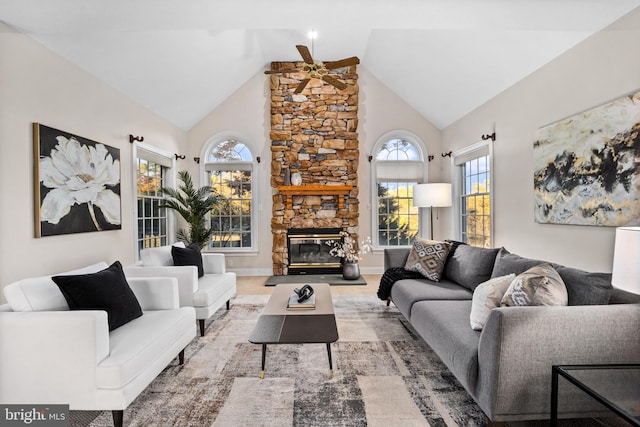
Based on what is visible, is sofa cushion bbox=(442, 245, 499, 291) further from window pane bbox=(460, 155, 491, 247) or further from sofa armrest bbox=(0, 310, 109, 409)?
sofa armrest bbox=(0, 310, 109, 409)

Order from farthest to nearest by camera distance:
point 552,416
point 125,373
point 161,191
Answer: point 161,191
point 125,373
point 552,416

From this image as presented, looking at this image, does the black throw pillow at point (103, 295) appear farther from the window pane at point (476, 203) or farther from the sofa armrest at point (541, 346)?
the window pane at point (476, 203)

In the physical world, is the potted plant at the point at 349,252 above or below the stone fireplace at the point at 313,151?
below

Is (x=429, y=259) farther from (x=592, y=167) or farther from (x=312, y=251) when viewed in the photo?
(x=312, y=251)

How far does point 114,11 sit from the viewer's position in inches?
94.3

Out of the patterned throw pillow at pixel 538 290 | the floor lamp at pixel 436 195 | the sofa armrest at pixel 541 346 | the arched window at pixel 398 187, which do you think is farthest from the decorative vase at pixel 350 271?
the sofa armrest at pixel 541 346

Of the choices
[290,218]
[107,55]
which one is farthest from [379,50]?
[107,55]

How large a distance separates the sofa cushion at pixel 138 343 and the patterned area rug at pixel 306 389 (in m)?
0.31

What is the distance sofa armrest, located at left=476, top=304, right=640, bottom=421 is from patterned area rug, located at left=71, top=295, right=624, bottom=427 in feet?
1.09

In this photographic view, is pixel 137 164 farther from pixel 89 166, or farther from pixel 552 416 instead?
pixel 552 416

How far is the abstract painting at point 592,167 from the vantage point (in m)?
2.46

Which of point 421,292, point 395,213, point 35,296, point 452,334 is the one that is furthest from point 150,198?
point 452,334

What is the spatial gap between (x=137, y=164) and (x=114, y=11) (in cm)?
241

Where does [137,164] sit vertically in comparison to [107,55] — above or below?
below
